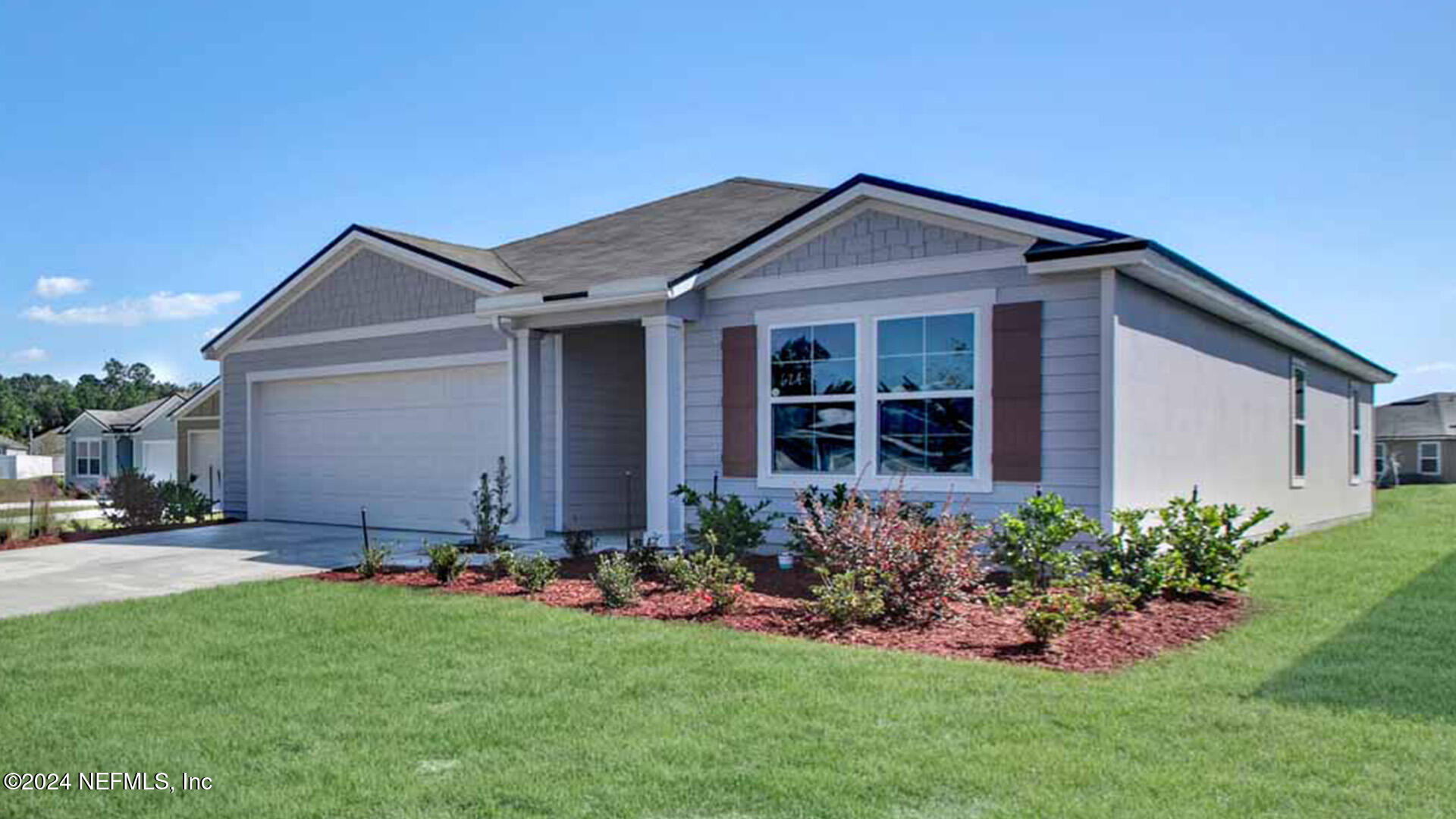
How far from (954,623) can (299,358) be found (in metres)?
12.0

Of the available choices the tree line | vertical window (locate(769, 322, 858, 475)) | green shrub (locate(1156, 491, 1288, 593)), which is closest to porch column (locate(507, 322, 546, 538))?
vertical window (locate(769, 322, 858, 475))

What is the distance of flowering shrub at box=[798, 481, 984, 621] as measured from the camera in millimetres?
6906

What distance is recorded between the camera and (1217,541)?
7.93 meters

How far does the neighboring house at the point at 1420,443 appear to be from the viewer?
38.5 metres

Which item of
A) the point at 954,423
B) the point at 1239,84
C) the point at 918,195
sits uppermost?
the point at 1239,84

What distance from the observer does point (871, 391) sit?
9922 millimetres

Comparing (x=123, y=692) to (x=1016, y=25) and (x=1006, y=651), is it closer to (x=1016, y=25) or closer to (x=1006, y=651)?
(x=1006, y=651)

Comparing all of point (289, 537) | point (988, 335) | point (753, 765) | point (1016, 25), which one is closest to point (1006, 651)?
point (753, 765)

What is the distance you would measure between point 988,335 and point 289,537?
369 inches

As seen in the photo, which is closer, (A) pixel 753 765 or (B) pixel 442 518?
(A) pixel 753 765

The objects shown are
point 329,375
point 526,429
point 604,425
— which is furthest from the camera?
point 329,375

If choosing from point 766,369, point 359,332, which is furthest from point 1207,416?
point 359,332

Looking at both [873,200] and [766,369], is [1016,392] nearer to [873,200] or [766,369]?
[873,200]

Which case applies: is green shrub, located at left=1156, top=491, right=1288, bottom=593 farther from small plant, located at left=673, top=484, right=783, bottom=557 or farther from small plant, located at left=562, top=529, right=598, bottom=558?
small plant, located at left=562, top=529, right=598, bottom=558
